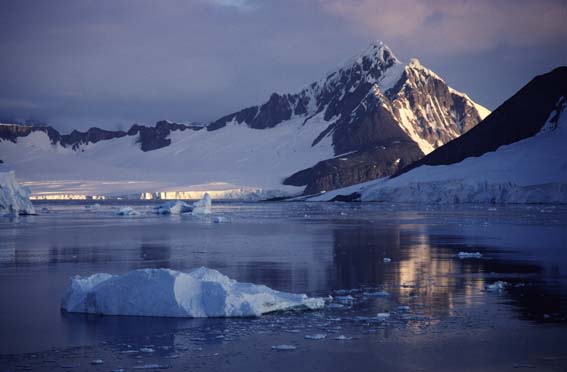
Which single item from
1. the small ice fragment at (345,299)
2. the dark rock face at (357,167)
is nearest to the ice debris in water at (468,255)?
the small ice fragment at (345,299)

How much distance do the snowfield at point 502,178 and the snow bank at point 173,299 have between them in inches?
2648

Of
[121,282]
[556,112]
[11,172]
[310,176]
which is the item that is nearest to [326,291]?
[121,282]

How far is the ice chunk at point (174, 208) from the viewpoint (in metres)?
73.1

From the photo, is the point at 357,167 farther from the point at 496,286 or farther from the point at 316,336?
the point at 316,336

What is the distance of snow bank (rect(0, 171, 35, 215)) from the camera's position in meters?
64.1

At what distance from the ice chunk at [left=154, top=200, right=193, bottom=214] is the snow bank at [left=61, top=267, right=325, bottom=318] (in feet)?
186

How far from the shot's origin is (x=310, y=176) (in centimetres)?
15850

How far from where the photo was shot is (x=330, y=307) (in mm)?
16688

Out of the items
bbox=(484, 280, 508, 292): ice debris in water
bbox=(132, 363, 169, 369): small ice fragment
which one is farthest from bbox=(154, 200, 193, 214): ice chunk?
bbox=(132, 363, 169, 369): small ice fragment

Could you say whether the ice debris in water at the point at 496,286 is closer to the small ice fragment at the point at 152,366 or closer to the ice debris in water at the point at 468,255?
the ice debris in water at the point at 468,255

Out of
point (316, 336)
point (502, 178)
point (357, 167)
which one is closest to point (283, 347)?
point (316, 336)

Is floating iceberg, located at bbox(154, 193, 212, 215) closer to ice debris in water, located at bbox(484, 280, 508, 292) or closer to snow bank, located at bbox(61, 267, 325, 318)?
ice debris in water, located at bbox(484, 280, 508, 292)

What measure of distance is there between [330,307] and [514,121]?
4072 inches

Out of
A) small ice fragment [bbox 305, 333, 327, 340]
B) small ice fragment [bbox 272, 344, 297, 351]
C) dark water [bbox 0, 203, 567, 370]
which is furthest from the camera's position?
small ice fragment [bbox 305, 333, 327, 340]
